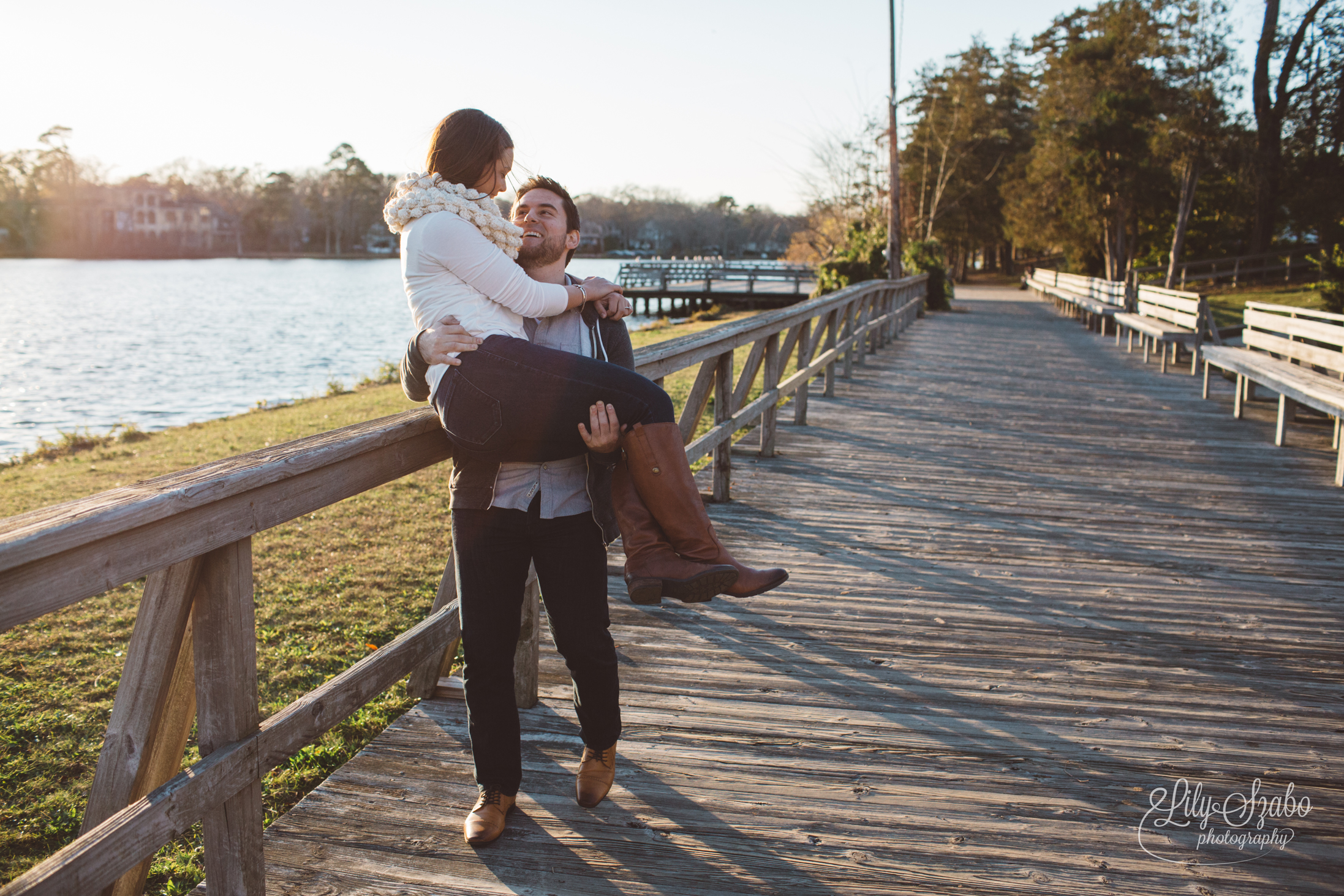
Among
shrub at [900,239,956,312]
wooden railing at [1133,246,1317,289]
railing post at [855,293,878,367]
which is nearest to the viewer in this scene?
A: railing post at [855,293,878,367]

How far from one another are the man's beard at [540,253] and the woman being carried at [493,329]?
14cm

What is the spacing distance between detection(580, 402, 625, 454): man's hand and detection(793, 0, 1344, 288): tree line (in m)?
23.2

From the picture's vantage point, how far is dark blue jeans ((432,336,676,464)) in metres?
2.13

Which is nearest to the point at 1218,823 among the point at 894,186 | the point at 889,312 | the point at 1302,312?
the point at 1302,312

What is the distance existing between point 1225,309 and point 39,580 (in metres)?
31.9

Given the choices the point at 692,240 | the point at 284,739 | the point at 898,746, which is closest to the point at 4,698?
the point at 284,739

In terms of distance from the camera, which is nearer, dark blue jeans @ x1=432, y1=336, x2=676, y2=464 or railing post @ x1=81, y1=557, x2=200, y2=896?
railing post @ x1=81, y1=557, x2=200, y2=896

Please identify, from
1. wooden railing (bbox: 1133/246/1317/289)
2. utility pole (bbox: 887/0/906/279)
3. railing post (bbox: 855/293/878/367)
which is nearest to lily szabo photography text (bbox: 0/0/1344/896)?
railing post (bbox: 855/293/878/367)

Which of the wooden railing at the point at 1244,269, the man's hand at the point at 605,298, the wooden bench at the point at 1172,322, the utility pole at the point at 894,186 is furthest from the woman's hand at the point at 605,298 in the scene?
the wooden railing at the point at 1244,269

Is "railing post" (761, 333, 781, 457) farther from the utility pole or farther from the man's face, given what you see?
the utility pole

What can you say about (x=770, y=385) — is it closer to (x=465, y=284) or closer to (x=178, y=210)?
(x=465, y=284)

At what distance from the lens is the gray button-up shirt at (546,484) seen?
228cm

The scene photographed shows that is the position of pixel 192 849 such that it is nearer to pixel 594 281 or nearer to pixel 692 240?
pixel 594 281

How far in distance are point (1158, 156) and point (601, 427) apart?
35127mm
